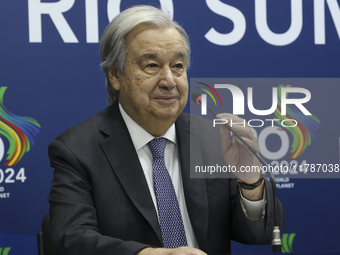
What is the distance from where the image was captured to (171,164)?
1.56 m

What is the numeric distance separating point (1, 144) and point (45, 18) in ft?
2.65

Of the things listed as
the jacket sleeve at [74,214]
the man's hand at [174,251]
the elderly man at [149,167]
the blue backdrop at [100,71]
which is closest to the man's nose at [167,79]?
the elderly man at [149,167]

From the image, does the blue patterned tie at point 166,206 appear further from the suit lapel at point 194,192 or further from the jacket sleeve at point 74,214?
the jacket sleeve at point 74,214

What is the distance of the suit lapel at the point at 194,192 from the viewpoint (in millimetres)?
1457

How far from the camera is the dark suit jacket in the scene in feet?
4.37

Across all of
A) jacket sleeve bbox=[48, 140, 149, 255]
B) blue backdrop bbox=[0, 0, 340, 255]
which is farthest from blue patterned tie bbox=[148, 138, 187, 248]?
blue backdrop bbox=[0, 0, 340, 255]

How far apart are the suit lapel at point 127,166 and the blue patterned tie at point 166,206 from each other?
1.8 inches

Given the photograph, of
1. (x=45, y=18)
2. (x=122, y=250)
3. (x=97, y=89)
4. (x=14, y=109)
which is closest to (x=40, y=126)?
(x=14, y=109)

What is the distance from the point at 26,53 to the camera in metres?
2.33

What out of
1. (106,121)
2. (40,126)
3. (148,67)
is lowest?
(40,126)

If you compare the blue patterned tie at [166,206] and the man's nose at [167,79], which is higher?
the man's nose at [167,79]

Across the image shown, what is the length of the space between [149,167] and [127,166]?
0.10 metres

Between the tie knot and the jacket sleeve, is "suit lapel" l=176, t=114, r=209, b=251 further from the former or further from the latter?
the jacket sleeve

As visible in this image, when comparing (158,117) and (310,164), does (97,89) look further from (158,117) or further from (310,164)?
(310,164)
